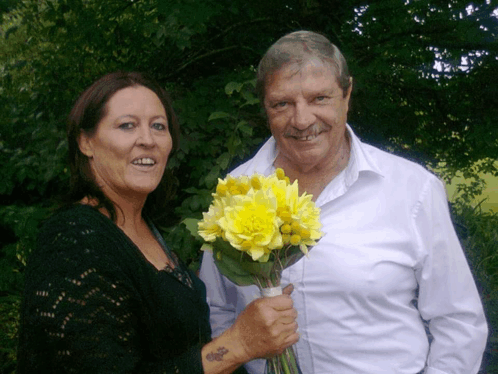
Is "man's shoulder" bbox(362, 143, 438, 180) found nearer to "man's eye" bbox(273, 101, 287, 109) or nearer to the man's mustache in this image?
the man's mustache

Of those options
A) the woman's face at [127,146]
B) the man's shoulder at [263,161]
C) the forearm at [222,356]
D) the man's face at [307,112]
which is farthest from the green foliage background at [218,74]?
the forearm at [222,356]

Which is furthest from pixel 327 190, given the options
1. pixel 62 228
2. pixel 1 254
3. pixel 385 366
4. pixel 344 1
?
pixel 1 254

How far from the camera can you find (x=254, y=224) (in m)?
1.82

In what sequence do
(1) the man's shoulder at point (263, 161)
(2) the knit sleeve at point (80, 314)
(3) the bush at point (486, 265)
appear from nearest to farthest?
(2) the knit sleeve at point (80, 314) → (1) the man's shoulder at point (263, 161) → (3) the bush at point (486, 265)

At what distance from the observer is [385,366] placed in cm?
229

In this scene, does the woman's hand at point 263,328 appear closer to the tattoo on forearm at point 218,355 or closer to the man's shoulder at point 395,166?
the tattoo on forearm at point 218,355

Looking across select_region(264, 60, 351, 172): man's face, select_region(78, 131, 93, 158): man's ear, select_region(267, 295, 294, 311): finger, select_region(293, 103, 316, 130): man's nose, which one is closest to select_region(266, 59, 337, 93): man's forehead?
select_region(264, 60, 351, 172): man's face

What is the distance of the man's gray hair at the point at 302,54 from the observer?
95.3 inches

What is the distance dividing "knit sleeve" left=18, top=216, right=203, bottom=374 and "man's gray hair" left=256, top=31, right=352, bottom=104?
1077 millimetres

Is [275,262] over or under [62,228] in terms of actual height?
under

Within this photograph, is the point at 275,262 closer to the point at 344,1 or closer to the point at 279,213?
the point at 279,213

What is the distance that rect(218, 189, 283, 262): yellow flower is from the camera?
182 cm

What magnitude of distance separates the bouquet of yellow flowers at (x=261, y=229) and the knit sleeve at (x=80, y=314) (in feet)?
1.05

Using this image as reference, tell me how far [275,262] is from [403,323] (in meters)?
0.69
